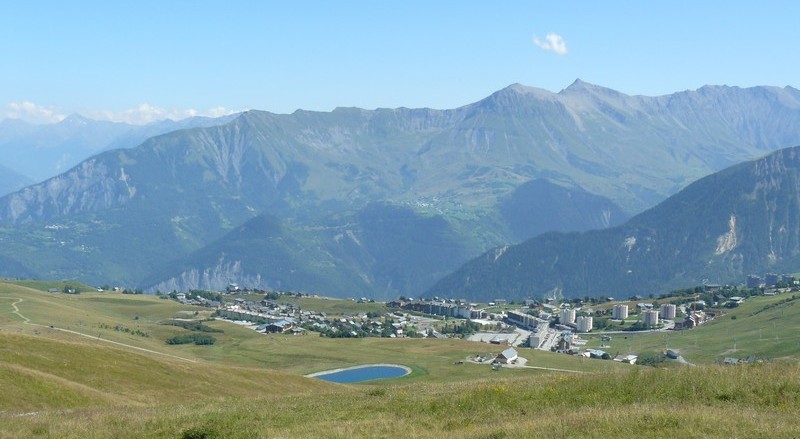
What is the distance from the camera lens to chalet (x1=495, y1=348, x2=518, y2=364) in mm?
146613

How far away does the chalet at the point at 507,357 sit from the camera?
5772 inches

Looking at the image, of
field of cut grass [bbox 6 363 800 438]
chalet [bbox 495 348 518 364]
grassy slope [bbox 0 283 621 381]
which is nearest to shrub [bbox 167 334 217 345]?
grassy slope [bbox 0 283 621 381]

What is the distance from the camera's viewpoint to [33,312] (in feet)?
578

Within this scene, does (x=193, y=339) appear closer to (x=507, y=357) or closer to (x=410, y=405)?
(x=507, y=357)

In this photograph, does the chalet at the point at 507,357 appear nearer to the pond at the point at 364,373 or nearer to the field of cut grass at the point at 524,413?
the pond at the point at 364,373

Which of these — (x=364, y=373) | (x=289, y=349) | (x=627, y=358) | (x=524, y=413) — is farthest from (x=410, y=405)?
(x=627, y=358)

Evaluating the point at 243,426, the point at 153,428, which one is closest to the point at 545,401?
the point at 243,426

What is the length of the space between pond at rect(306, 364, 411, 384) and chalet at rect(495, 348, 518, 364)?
1635 centimetres

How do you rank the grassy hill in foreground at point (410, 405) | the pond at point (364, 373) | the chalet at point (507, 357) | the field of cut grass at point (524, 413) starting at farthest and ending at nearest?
the chalet at point (507, 357) → the pond at point (364, 373) → the grassy hill in foreground at point (410, 405) → the field of cut grass at point (524, 413)

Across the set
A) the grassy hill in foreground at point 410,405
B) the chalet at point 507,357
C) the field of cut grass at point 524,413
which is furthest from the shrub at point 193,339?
the field of cut grass at point 524,413

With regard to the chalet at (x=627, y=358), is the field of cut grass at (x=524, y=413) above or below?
above

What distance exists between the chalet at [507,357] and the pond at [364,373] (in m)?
16.4

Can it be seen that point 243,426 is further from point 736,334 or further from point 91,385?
point 736,334

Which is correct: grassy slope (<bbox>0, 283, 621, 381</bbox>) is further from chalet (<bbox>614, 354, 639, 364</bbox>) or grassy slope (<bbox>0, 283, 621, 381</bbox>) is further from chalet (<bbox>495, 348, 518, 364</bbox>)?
chalet (<bbox>614, 354, 639, 364</bbox>)
